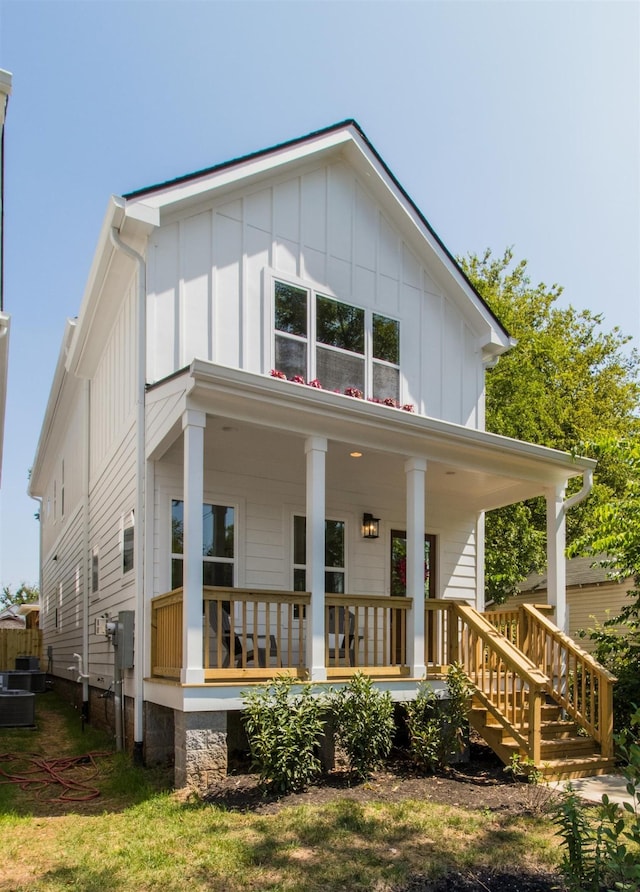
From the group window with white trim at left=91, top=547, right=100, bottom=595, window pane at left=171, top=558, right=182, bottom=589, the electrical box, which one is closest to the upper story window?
window pane at left=171, top=558, right=182, bottom=589

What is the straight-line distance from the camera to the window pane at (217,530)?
967cm

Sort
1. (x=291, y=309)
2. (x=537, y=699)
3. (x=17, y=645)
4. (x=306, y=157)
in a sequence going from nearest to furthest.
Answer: (x=537, y=699) → (x=291, y=309) → (x=306, y=157) → (x=17, y=645)

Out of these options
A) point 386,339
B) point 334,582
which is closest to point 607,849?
point 334,582

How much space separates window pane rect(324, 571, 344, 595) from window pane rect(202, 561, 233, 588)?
171 cm

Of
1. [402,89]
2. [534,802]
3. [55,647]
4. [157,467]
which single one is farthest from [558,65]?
[55,647]

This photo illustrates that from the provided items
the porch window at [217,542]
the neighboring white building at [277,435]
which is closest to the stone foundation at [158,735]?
the neighboring white building at [277,435]

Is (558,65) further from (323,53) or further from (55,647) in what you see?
(55,647)

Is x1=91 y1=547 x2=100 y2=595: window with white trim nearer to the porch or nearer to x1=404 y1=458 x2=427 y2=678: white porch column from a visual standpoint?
the porch

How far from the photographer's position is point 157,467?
9.12 metres

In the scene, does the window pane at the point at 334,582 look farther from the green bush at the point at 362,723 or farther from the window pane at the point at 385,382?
the green bush at the point at 362,723

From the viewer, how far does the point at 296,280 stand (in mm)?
10539

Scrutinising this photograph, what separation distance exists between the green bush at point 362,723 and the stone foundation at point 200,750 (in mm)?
1161

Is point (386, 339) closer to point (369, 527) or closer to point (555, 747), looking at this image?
point (369, 527)

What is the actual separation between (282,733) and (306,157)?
7.74 m
